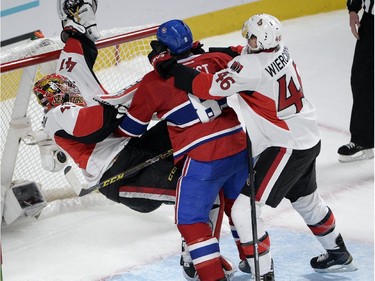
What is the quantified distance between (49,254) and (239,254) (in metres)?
0.78

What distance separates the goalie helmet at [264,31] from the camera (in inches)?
135

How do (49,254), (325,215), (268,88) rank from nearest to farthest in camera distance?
(268,88) < (325,215) < (49,254)

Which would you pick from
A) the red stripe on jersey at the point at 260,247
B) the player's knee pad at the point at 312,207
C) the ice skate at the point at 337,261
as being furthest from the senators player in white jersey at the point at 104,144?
the ice skate at the point at 337,261

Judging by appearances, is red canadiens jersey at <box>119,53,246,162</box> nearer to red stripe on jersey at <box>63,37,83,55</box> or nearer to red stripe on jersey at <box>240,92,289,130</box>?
red stripe on jersey at <box>240,92,289,130</box>

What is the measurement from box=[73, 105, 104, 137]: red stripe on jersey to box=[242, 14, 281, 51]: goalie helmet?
56 cm

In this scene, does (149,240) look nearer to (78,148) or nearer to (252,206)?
(78,148)

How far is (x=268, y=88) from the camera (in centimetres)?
346

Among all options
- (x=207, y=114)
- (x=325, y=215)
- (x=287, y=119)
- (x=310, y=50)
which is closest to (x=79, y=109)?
A: (x=207, y=114)

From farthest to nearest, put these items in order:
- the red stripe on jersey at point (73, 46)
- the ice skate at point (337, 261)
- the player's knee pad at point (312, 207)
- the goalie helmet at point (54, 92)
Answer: the red stripe on jersey at point (73, 46)
the ice skate at point (337, 261)
the player's knee pad at point (312, 207)
the goalie helmet at point (54, 92)

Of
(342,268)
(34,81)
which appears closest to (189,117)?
(342,268)

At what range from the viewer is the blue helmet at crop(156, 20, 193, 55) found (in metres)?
3.45

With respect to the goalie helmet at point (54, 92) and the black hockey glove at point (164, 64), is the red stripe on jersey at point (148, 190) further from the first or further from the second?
the black hockey glove at point (164, 64)

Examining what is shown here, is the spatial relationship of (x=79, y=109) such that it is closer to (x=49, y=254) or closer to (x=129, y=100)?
(x=129, y=100)

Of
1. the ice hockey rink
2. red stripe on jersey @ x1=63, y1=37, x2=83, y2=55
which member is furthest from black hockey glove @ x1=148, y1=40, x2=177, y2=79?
the ice hockey rink
